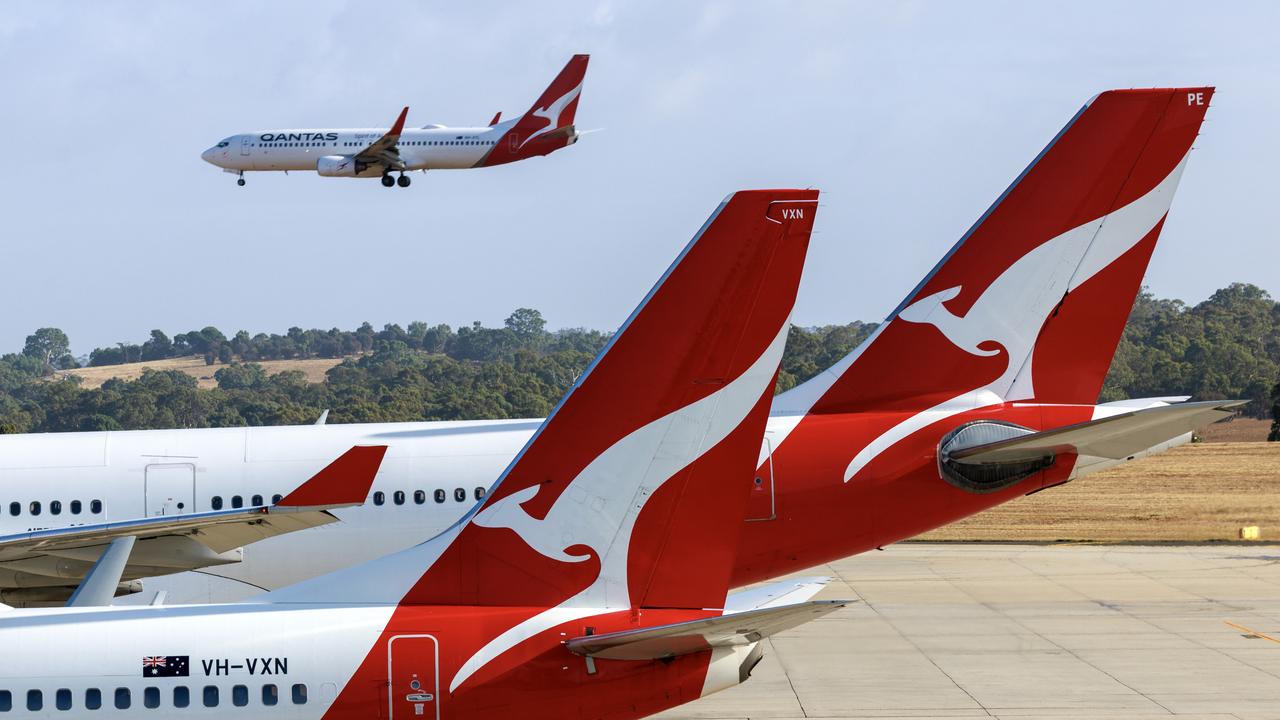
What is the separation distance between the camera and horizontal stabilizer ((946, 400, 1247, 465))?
13.5 m

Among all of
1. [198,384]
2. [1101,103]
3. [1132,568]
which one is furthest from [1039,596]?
[198,384]

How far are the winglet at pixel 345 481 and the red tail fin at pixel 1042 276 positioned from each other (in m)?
7.62

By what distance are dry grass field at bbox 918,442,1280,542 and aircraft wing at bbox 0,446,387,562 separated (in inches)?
1126

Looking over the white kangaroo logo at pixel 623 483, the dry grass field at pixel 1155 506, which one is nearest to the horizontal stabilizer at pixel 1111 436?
the white kangaroo logo at pixel 623 483

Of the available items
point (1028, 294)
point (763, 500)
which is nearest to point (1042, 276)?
point (1028, 294)

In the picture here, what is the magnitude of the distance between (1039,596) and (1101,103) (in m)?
12.4

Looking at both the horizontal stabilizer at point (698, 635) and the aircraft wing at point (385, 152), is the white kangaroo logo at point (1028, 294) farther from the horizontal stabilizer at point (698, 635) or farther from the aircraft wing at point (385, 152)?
the aircraft wing at point (385, 152)

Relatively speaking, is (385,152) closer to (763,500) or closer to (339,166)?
(339,166)

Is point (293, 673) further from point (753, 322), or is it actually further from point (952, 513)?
point (952, 513)

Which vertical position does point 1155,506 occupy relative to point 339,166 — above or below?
below

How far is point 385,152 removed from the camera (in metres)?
70.2

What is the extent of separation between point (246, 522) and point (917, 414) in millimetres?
9118

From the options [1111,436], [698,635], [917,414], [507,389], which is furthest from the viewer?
[507,389]

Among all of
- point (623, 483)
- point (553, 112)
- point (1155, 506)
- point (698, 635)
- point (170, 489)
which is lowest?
point (1155, 506)
